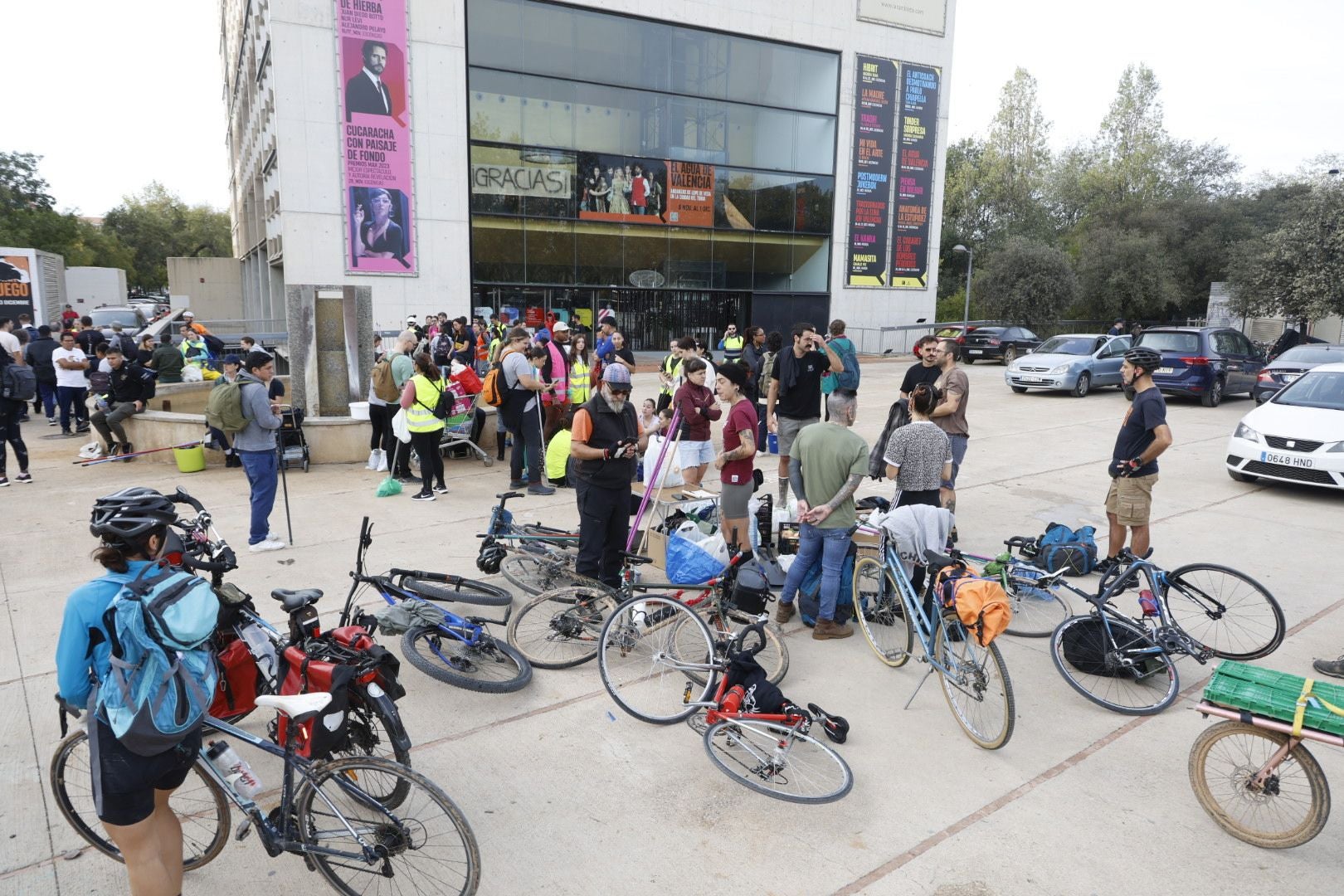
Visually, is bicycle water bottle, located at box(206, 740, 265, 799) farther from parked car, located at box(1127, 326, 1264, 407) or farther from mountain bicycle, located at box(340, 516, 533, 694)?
parked car, located at box(1127, 326, 1264, 407)

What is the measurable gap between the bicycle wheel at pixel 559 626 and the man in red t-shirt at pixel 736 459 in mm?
1645

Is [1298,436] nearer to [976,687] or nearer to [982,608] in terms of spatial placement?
[976,687]

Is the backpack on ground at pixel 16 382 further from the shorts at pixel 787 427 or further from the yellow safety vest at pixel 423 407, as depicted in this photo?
the shorts at pixel 787 427

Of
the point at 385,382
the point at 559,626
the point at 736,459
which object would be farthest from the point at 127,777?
the point at 385,382

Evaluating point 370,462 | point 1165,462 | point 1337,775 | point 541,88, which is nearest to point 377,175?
point 541,88

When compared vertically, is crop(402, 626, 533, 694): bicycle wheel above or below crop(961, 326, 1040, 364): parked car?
below

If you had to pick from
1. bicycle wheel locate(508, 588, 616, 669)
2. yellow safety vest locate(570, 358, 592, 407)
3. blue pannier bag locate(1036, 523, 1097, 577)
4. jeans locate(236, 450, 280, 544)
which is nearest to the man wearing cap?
bicycle wheel locate(508, 588, 616, 669)

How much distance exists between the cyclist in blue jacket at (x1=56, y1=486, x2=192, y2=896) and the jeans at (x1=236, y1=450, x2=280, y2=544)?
4525 mm

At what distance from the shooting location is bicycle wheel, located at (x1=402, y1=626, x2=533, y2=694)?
475cm

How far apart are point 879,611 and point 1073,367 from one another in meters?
15.1

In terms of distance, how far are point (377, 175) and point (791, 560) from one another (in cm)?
2010

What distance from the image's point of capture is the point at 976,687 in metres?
4.34

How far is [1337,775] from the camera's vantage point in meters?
4.02

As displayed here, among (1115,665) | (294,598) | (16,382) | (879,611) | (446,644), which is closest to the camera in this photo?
(294,598)
